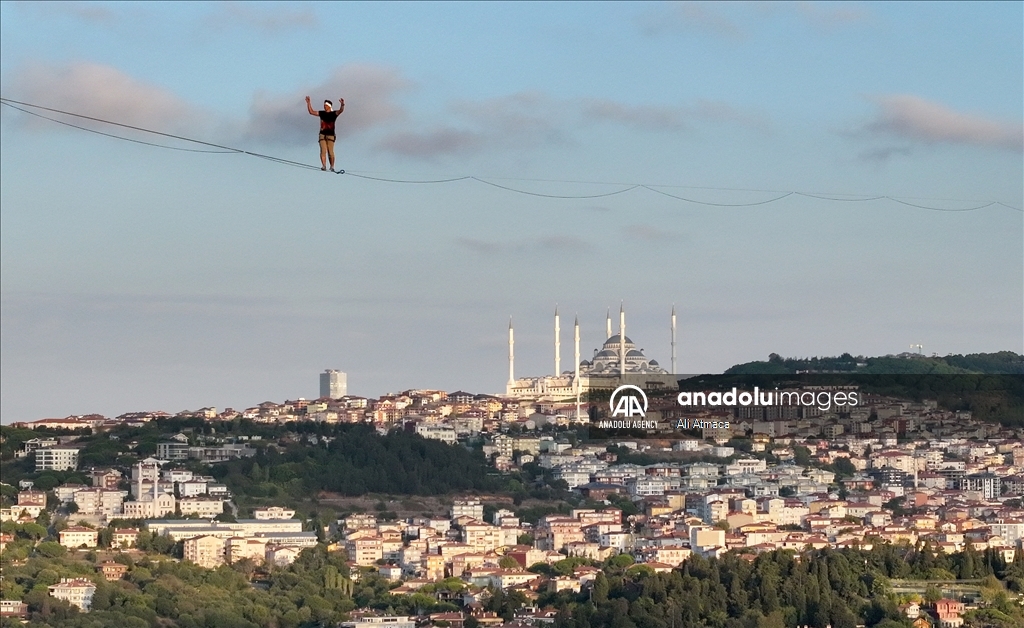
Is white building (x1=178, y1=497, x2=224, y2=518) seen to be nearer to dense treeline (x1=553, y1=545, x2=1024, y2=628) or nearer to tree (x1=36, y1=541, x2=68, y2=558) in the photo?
tree (x1=36, y1=541, x2=68, y2=558)

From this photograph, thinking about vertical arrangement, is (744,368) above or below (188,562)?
above

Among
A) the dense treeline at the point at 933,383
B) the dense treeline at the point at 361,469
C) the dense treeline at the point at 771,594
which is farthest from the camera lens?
the dense treeline at the point at 361,469

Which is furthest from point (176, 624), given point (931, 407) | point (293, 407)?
point (293, 407)

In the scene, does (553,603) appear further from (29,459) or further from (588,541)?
(29,459)

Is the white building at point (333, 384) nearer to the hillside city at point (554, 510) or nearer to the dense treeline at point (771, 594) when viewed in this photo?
the hillside city at point (554, 510)

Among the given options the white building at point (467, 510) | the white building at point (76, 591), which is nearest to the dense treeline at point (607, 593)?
the white building at point (76, 591)

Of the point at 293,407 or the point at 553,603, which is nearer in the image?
the point at 553,603
